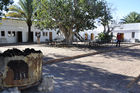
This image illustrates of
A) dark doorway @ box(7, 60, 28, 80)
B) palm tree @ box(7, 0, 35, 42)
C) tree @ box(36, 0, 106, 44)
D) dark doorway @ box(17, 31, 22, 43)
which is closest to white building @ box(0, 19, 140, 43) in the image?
dark doorway @ box(17, 31, 22, 43)

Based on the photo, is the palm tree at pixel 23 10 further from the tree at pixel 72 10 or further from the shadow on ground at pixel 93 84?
the shadow on ground at pixel 93 84

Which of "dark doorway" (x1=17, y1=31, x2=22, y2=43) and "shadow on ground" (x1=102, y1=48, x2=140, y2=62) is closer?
"shadow on ground" (x1=102, y1=48, x2=140, y2=62)

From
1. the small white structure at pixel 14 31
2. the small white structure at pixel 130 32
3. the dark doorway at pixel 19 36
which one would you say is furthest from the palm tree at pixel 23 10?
the small white structure at pixel 130 32

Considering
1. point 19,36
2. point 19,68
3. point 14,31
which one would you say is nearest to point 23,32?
point 19,36

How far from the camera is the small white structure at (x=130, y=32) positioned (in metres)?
27.4

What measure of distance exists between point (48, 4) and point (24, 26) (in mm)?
12513

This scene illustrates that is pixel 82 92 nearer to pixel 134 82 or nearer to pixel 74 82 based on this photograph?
pixel 74 82

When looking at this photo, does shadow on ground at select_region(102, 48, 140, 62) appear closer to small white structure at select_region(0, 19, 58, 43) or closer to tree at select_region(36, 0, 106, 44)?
tree at select_region(36, 0, 106, 44)

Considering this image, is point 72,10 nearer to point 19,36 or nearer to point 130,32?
Result: point 19,36

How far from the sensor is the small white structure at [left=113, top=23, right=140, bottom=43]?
27359mm

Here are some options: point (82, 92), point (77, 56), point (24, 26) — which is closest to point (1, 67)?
point (82, 92)

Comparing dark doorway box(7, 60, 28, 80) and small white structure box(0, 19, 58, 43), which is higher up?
small white structure box(0, 19, 58, 43)

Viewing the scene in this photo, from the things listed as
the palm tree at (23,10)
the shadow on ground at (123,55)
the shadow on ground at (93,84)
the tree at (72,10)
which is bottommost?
the shadow on ground at (93,84)

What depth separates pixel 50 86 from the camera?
142 inches
